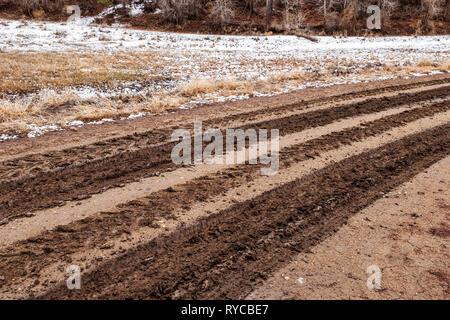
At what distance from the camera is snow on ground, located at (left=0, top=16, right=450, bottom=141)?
1402cm

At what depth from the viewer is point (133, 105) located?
8758mm

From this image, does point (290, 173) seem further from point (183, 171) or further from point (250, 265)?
point (250, 265)

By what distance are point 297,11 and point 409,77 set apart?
27.9 meters

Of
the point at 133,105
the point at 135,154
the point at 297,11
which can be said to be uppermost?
the point at 297,11

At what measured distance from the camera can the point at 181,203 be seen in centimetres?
408

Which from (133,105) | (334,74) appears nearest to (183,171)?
(133,105)

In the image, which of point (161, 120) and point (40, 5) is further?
point (40, 5)
